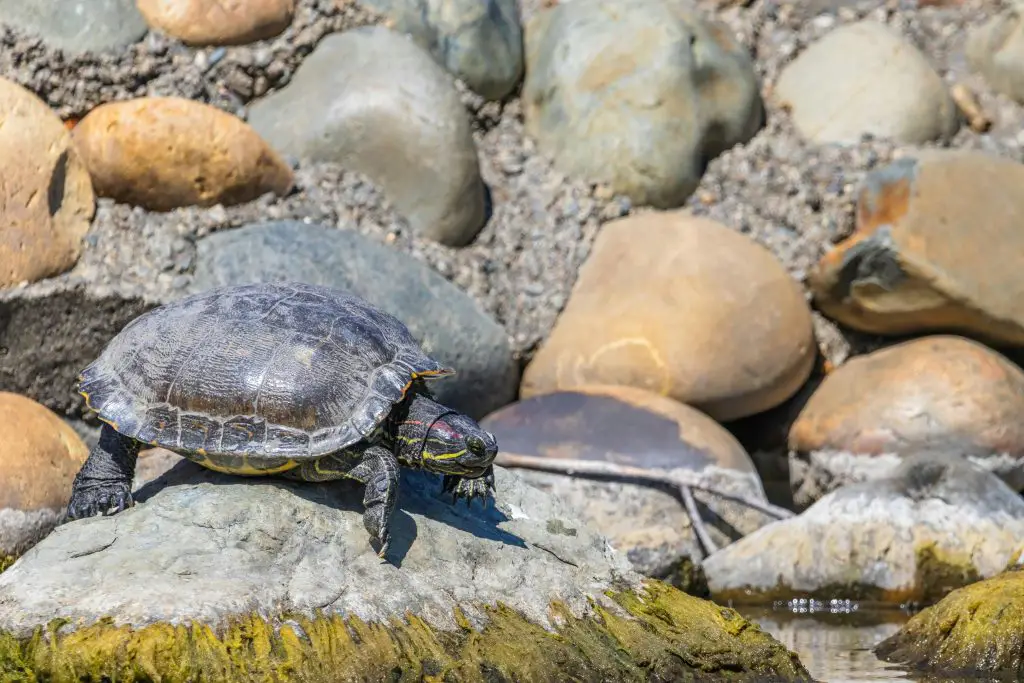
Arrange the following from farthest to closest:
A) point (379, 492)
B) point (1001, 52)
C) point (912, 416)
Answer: point (1001, 52), point (912, 416), point (379, 492)

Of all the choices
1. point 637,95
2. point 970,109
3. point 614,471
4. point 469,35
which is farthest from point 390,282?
point 970,109

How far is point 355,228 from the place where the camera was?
815cm

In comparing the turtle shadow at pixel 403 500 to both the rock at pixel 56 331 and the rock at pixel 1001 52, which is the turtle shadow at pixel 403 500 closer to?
the rock at pixel 56 331

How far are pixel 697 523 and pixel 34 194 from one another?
12.4ft

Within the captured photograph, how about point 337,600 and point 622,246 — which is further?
point 622,246

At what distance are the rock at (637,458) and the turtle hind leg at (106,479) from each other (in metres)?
2.76

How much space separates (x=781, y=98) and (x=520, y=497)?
20.2 feet

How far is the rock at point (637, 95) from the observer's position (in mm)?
9422

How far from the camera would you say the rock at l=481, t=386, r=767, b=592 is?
22.5 feet

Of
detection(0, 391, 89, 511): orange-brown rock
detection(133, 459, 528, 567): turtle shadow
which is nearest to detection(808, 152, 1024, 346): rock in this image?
detection(133, 459, 528, 567): turtle shadow

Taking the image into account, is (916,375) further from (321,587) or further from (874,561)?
(321,587)

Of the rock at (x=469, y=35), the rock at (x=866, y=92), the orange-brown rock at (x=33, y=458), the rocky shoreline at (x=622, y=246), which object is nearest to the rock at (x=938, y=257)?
the rocky shoreline at (x=622, y=246)

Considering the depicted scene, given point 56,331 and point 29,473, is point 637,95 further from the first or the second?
point 29,473

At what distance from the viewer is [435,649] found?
416 cm
